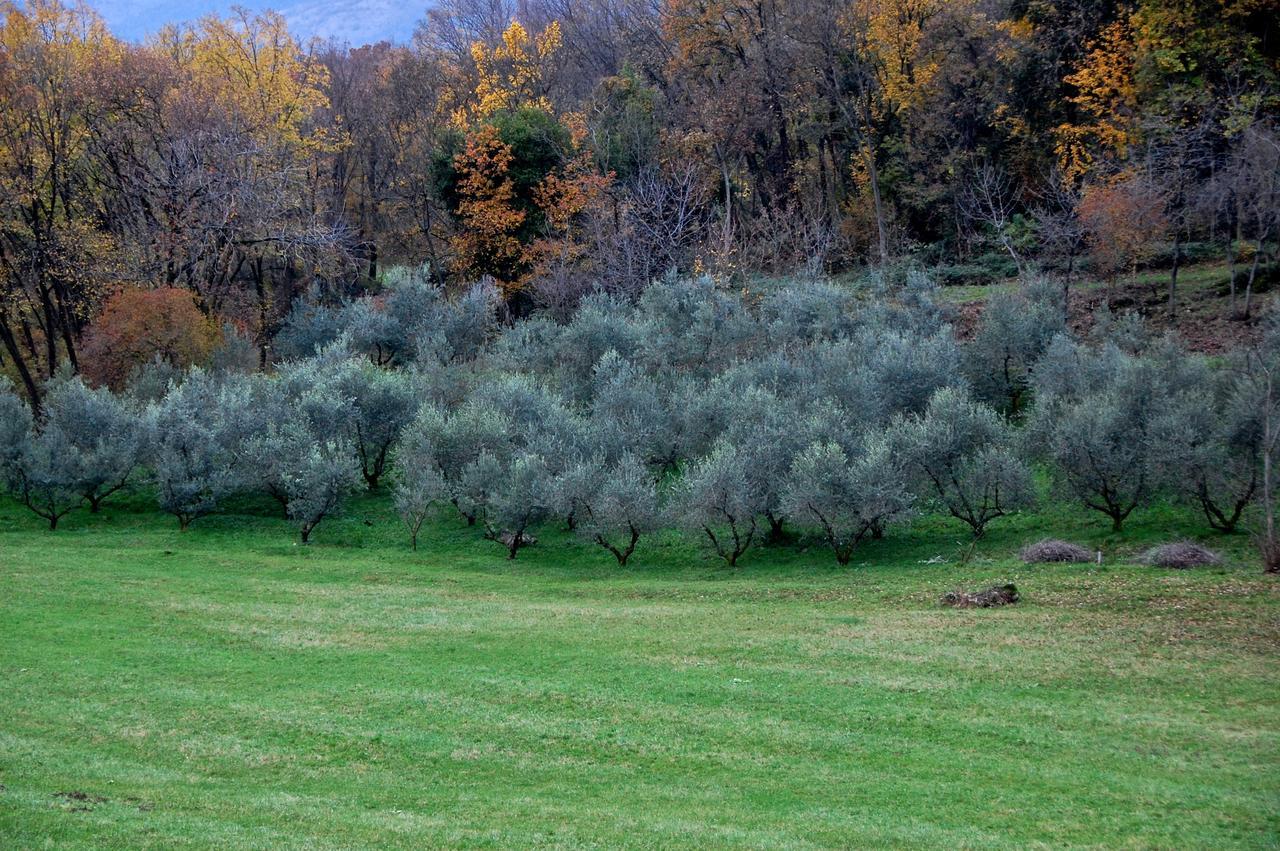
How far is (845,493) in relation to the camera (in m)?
26.9

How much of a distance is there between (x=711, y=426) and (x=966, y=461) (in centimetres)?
849

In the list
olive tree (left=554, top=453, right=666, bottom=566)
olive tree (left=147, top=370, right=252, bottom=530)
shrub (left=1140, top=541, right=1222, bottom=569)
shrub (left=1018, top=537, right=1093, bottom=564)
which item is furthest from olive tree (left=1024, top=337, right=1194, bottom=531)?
olive tree (left=147, top=370, right=252, bottom=530)

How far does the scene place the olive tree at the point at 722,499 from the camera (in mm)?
27562

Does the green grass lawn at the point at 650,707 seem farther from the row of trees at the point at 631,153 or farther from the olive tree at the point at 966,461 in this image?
the row of trees at the point at 631,153

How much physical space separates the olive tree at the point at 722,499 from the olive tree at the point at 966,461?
4178 millimetres

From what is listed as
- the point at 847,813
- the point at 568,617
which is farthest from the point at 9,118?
the point at 847,813

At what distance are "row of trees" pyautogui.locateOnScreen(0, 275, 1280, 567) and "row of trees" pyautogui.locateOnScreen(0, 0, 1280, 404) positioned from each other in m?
6.20

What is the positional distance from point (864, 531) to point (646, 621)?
828 centimetres

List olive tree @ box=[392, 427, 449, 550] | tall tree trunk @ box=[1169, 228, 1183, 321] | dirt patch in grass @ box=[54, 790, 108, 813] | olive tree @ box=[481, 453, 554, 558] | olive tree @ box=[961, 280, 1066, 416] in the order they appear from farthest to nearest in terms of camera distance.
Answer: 1. tall tree trunk @ box=[1169, 228, 1183, 321]
2. olive tree @ box=[961, 280, 1066, 416]
3. olive tree @ box=[392, 427, 449, 550]
4. olive tree @ box=[481, 453, 554, 558]
5. dirt patch in grass @ box=[54, 790, 108, 813]

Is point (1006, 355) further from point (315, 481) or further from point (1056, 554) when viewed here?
point (315, 481)

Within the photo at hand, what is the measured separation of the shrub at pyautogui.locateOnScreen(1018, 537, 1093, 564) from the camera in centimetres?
2450

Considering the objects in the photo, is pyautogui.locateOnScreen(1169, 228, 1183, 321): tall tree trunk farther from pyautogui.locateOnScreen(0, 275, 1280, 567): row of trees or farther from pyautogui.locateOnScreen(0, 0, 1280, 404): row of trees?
pyautogui.locateOnScreen(0, 275, 1280, 567): row of trees

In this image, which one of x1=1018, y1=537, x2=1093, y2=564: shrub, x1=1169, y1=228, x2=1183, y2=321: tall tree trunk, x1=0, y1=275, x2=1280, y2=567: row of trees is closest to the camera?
x1=1018, y1=537, x2=1093, y2=564: shrub

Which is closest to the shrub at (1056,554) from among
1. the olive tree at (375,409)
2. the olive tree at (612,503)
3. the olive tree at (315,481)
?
the olive tree at (612,503)
